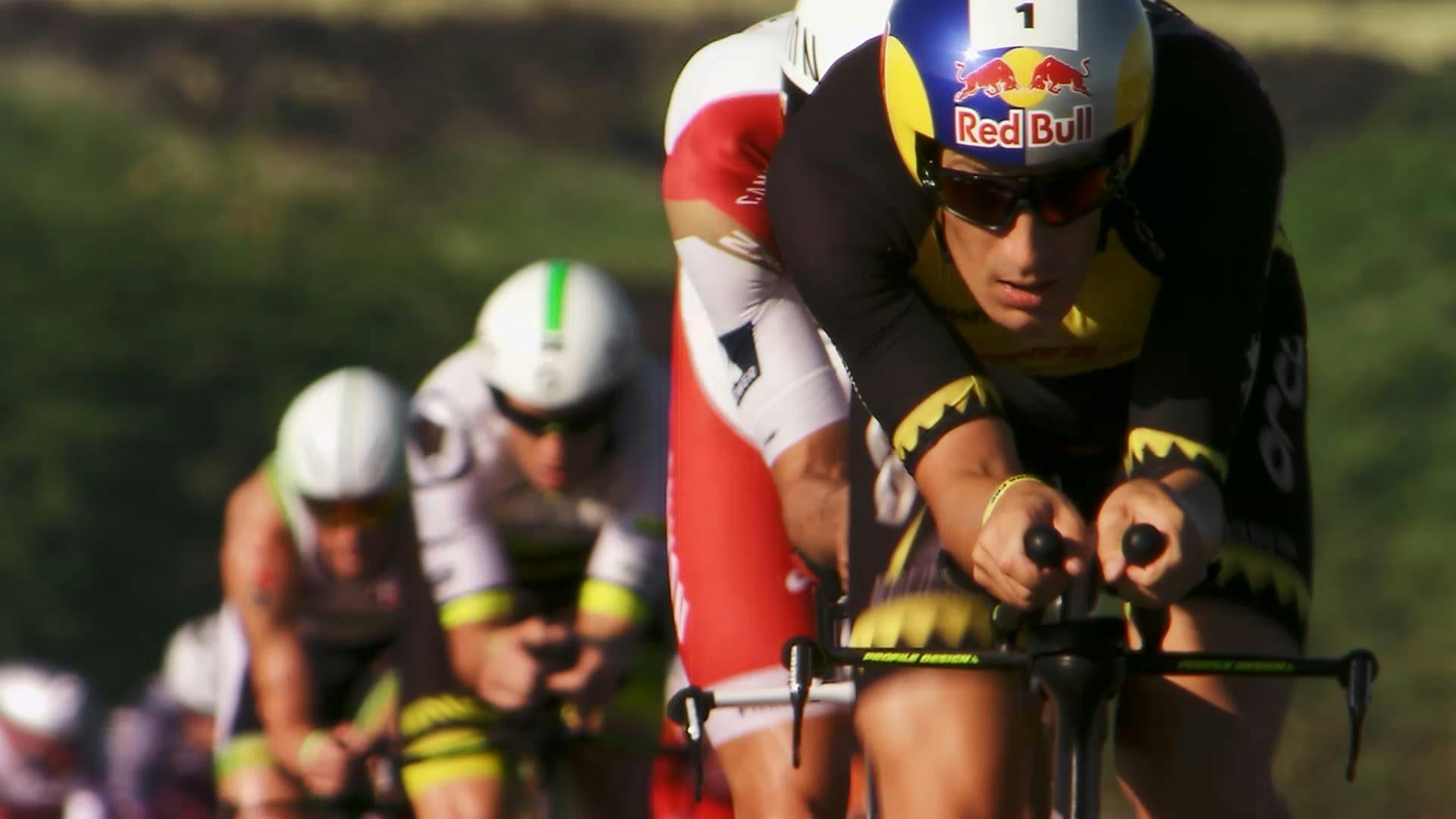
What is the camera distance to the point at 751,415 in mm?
6086

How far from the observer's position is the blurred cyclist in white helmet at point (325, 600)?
9.85m

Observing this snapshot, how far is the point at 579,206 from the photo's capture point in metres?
32.7

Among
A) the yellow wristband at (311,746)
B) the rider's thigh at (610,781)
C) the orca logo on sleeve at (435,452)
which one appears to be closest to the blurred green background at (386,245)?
the yellow wristband at (311,746)

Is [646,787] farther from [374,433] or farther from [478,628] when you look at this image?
[374,433]

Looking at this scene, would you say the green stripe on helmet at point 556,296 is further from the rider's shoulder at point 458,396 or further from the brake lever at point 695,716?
the brake lever at point 695,716

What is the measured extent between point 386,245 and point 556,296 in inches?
968

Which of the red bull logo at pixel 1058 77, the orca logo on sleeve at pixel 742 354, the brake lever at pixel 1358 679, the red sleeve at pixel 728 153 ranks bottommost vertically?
the brake lever at pixel 1358 679

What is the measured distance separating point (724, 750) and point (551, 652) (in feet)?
8.41

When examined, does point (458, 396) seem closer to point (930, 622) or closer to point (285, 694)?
point (285, 694)

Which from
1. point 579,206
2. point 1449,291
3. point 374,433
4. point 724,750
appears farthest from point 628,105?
point 724,750

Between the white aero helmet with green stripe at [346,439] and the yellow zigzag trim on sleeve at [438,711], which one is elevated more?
the white aero helmet with green stripe at [346,439]

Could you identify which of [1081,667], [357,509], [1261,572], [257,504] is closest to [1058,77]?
[1081,667]

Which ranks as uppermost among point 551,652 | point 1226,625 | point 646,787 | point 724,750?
point 1226,625

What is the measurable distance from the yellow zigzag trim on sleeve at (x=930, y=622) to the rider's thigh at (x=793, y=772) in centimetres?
108
